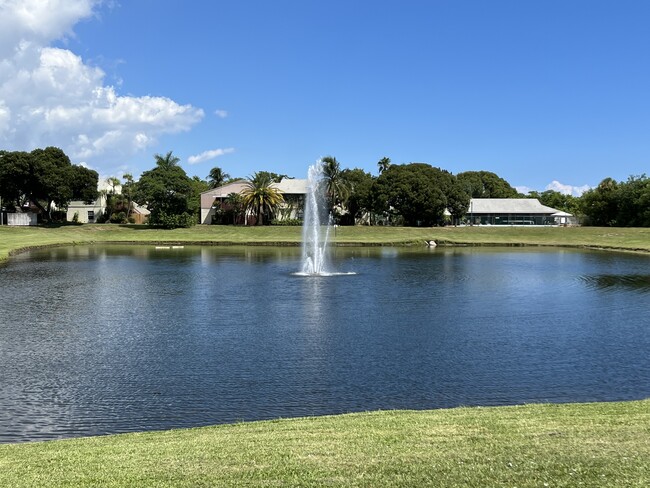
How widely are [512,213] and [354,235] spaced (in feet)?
161

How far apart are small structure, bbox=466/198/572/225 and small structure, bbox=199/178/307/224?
36990mm

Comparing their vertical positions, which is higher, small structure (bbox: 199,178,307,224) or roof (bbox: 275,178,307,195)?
roof (bbox: 275,178,307,195)

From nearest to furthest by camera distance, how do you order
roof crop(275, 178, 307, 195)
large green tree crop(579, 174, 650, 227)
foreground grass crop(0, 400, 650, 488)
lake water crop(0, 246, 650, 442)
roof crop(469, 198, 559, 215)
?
foreground grass crop(0, 400, 650, 488), lake water crop(0, 246, 650, 442), large green tree crop(579, 174, 650, 227), roof crop(275, 178, 307, 195), roof crop(469, 198, 559, 215)

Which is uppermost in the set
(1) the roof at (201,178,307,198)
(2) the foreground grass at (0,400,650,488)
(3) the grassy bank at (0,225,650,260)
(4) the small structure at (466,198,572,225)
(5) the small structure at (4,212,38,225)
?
(1) the roof at (201,178,307,198)

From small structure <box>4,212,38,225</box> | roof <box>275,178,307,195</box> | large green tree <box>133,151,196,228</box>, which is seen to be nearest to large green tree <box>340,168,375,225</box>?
roof <box>275,178,307,195</box>

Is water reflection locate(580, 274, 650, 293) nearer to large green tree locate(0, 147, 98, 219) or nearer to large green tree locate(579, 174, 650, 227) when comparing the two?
large green tree locate(579, 174, 650, 227)

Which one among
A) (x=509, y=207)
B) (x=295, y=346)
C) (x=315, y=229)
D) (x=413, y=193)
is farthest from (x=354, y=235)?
(x=295, y=346)

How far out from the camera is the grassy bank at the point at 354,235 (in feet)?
287

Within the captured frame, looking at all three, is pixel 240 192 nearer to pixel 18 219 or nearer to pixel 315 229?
pixel 18 219

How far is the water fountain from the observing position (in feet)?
171

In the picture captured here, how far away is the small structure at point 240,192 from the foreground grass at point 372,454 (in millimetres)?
106408

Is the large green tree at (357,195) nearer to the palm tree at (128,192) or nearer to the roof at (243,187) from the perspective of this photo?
the roof at (243,187)

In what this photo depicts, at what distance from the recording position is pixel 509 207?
13112 centimetres

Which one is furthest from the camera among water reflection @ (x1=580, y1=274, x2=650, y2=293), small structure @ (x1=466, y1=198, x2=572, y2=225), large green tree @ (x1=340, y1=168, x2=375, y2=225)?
small structure @ (x1=466, y1=198, x2=572, y2=225)
